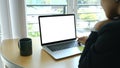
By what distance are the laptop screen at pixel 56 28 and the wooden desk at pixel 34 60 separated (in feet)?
0.48

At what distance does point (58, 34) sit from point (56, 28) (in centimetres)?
6

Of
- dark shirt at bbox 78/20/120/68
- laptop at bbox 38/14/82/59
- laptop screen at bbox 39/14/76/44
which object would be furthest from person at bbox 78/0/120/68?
laptop screen at bbox 39/14/76/44

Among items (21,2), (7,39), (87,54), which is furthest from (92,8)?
(87,54)

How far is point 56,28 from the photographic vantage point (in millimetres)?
1644

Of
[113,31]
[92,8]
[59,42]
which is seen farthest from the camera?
[92,8]

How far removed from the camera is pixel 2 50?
1.51 metres

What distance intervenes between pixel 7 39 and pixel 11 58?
22.2 inches

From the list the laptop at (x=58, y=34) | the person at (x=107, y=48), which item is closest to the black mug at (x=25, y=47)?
the laptop at (x=58, y=34)

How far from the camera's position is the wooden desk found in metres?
1.23

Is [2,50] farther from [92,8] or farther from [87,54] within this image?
[92,8]

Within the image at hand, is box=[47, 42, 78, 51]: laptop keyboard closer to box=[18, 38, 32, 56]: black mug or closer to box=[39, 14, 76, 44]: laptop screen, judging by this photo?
box=[39, 14, 76, 44]: laptop screen

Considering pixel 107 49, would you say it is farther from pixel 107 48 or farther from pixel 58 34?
pixel 58 34

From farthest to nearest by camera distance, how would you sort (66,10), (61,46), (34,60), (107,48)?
1. (66,10)
2. (61,46)
3. (34,60)
4. (107,48)

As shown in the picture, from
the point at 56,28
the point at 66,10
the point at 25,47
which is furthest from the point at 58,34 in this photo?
the point at 66,10
